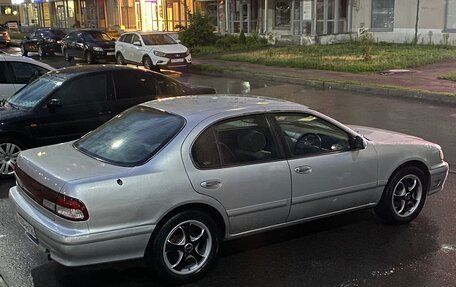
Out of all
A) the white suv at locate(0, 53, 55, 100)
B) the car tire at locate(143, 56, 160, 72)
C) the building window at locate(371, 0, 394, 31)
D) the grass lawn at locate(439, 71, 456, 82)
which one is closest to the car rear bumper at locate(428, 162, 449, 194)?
the white suv at locate(0, 53, 55, 100)

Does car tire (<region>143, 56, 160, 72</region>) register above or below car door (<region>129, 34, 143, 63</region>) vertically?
below

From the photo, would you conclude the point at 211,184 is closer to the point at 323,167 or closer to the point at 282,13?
the point at 323,167

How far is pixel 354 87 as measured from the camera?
607 inches

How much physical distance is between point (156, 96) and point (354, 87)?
27.9 feet

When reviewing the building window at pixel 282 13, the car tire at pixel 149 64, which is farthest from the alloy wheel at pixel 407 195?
the building window at pixel 282 13

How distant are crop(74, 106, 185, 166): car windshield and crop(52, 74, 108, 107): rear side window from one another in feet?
9.37

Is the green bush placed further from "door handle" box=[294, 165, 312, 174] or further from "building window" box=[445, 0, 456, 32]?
"door handle" box=[294, 165, 312, 174]

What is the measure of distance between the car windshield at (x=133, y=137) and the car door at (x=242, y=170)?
0.26 meters

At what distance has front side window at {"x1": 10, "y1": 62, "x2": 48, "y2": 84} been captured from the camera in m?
9.98

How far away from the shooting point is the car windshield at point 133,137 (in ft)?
14.2

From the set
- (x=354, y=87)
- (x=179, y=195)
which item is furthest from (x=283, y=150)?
(x=354, y=87)

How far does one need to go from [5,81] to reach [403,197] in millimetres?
7503

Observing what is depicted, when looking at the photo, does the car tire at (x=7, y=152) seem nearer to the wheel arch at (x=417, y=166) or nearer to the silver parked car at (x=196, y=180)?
the silver parked car at (x=196, y=180)

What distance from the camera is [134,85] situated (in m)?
8.27
